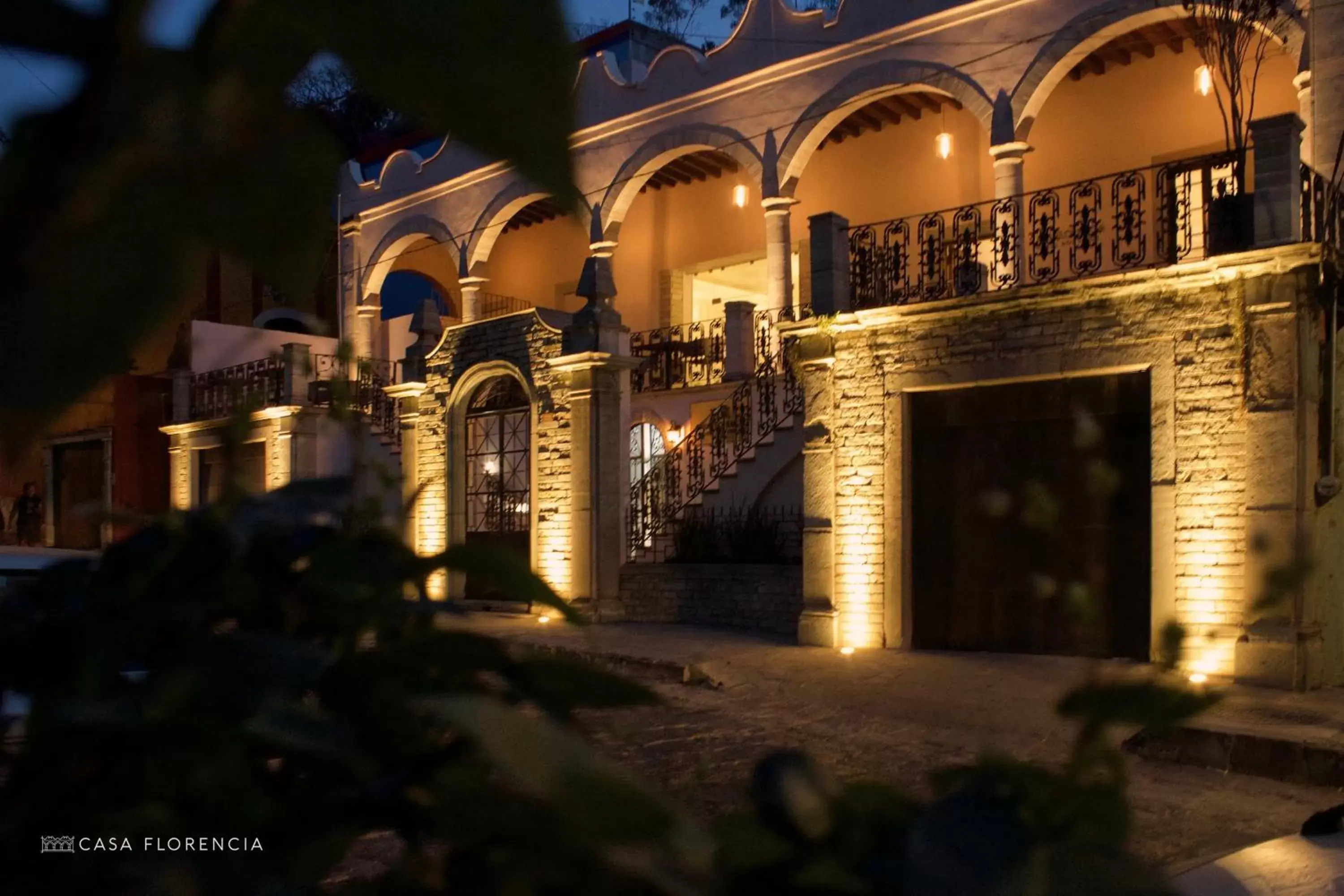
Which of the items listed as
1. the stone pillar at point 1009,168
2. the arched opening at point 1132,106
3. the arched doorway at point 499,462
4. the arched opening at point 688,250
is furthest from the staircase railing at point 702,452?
the arched opening at point 688,250

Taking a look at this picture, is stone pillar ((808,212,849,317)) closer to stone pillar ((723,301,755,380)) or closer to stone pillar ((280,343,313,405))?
stone pillar ((723,301,755,380))

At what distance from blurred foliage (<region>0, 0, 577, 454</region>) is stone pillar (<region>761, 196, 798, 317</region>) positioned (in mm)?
14305

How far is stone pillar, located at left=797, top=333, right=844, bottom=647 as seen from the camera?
422 inches

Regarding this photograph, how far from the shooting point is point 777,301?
1457 cm

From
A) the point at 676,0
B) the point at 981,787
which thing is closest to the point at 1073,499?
the point at 981,787

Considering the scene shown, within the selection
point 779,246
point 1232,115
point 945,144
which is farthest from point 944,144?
point 1232,115

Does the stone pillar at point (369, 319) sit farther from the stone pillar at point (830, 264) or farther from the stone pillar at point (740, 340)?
the stone pillar at point (830, 264)

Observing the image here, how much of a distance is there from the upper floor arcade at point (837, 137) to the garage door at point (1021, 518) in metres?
1.82

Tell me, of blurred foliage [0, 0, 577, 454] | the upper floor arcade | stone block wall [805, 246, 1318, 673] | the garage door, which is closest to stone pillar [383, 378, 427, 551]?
the upper floor arcade

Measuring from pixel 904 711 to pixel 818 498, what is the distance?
2922 millimetres

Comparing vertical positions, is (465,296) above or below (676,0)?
below

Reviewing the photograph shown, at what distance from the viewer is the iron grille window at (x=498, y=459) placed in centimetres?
1405

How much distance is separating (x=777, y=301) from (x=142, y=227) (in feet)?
46.9

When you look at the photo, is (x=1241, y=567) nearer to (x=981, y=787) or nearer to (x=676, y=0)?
(x=981, y=787)
